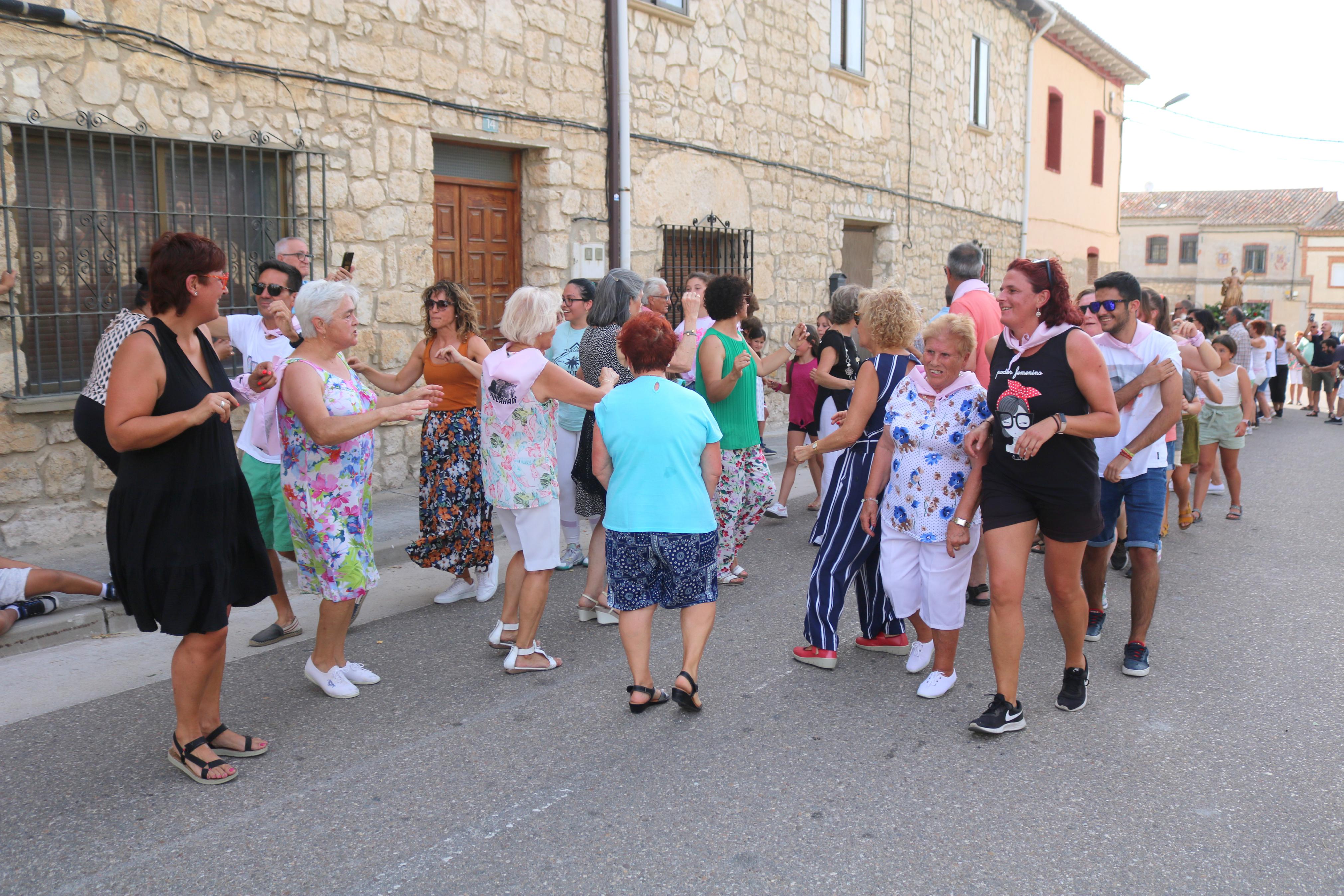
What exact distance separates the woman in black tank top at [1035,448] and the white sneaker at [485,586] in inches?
109

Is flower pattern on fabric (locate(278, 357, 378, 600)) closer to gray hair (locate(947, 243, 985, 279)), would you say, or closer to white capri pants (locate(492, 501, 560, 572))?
white capri pants (locate(492, 501, 560, 572))

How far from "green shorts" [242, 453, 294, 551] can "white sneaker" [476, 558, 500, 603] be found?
1.07 metres

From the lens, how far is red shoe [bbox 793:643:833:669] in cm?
464

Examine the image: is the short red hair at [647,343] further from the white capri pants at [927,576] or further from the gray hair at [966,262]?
the gray hair at [966,262]

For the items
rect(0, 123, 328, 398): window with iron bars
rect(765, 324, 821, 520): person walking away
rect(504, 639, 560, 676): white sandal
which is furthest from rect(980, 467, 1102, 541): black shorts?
rect(0, 123, 328, 398): window with iron bars

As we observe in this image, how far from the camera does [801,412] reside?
8.12 meters

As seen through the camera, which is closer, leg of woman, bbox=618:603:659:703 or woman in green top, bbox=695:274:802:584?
leg of woman, bbox=618:603:659:703

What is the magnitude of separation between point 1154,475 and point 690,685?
2372 mm

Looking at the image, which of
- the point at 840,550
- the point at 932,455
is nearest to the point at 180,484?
the point at 840,550

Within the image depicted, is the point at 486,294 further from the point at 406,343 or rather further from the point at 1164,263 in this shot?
the point at 1164,263

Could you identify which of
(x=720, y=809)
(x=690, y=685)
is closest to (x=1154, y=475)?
(x=690, y=685)

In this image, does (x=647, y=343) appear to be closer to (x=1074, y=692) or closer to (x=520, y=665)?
(x=520, y=665)

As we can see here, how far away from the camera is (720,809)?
10.9 feet

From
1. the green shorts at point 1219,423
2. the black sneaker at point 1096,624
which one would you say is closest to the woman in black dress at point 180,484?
the black sneaker at point 1096,624
